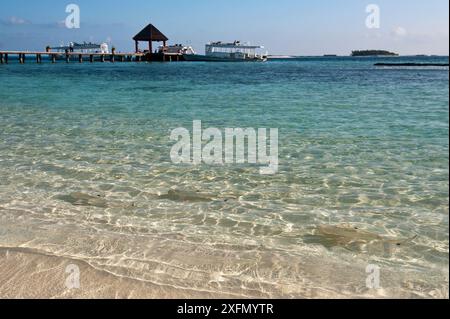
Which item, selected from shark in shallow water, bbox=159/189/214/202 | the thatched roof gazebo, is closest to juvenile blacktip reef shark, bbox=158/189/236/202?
shark in shallow water, bbox=159/189/214/202

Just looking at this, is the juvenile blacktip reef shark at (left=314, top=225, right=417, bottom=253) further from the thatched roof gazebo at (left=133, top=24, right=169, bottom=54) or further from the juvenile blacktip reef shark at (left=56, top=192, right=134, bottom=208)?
the thatched roof gazebo at (left=133, top=24, right=169, bottom=54)

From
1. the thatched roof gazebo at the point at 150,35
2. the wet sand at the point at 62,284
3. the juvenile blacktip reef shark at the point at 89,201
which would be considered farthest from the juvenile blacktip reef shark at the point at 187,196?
the thatched roof gazebo at the point at 150,35

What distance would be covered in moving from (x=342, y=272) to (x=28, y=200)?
16.2 ft

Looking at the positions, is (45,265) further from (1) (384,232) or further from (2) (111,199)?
(1) (384,232)

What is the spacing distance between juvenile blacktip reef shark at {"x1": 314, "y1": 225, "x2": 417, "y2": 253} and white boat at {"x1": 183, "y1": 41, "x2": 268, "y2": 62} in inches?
4362

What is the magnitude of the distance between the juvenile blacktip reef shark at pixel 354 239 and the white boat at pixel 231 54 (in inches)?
4362

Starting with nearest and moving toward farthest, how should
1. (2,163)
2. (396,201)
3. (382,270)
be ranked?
(382,270)
(396,201)
(2,163)

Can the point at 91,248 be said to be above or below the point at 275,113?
below

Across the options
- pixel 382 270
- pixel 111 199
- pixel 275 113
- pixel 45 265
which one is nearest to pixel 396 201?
pixel 382 270

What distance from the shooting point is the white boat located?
11381 centimetres

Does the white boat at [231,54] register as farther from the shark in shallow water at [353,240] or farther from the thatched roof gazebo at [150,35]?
the shark in shallow water at [353,240]

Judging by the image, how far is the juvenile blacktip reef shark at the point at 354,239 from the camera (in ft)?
16.8

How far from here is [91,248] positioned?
5.07 metres
